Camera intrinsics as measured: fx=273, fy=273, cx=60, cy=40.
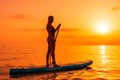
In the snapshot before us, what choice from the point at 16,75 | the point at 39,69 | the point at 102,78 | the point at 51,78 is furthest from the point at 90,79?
the point at 16,75

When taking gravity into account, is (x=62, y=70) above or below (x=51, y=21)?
below

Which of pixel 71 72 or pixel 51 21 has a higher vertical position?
pixel 51 21

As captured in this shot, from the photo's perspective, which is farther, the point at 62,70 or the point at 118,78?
the point at 62,70

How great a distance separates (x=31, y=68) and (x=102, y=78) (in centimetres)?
487

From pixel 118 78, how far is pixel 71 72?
12.2 ft

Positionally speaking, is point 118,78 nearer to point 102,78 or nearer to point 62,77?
point 102,78

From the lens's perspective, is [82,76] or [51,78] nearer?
[51,78]

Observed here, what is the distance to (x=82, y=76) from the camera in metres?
18.5

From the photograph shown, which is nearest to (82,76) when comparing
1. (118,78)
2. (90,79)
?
(90,79)

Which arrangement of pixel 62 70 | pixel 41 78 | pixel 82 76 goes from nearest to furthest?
pixel 41 78 → pixel 82 76 → pixel 62 70

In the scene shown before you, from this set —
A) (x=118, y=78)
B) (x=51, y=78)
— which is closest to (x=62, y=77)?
(x=51, y=78)

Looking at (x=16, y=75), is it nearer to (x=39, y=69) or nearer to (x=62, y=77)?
(x=39, y=69)

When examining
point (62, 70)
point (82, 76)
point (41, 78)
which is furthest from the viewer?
point (62, 70)

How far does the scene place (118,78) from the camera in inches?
707
